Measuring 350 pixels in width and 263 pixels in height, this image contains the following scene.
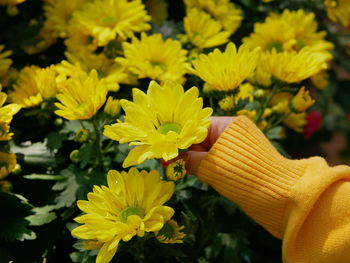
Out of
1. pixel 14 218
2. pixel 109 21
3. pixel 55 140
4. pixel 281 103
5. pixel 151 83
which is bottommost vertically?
pixel 14 218

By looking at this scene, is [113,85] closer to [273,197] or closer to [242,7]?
[273,197]

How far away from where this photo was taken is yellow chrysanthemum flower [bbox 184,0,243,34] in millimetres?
1668

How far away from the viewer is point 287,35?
5.16ft

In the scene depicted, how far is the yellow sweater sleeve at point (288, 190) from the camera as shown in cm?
110

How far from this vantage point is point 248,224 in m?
1.56

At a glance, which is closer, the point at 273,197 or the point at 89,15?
the point at 273,197

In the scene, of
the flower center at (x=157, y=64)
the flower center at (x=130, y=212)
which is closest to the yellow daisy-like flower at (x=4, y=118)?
the flower center at (x=130, y=212)

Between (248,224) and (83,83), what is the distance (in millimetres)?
725

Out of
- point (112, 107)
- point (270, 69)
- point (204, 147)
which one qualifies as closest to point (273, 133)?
point (270, 69)

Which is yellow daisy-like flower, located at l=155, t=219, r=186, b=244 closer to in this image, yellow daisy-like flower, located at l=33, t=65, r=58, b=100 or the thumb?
the thumb

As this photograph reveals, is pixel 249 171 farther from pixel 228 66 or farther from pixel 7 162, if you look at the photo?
pixel 7 162

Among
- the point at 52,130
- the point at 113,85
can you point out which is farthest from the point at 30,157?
the point at 113,85

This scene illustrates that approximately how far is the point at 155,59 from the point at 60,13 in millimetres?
419

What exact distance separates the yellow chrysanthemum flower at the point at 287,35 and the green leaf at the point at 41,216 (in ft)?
2.54
